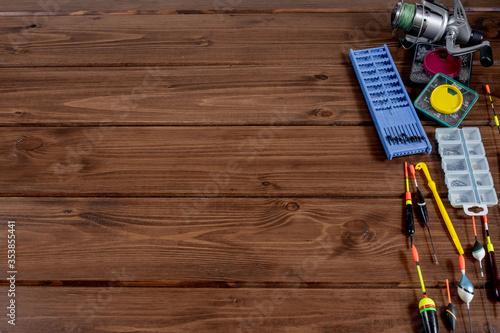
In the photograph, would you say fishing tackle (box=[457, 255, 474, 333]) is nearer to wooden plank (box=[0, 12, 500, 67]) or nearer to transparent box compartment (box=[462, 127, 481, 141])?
transparent box compartment (box=[462, 127, 481, 141])

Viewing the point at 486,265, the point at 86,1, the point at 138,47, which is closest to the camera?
the point at 486,265

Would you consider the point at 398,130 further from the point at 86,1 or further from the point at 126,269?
the point at 86,1

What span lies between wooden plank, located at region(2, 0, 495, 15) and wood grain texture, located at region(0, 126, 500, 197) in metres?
0.47

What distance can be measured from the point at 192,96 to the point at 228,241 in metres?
0.44

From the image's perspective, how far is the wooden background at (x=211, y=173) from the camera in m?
0.91

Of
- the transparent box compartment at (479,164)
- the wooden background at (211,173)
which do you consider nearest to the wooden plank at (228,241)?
the wooden background at (211,173)

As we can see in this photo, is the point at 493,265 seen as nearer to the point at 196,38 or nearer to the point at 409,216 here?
the point at 409,216

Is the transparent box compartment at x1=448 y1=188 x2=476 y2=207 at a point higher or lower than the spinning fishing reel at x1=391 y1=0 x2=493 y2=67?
lower

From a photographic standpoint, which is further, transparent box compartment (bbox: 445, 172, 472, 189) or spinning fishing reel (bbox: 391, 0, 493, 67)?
spinning fishing reel (bbox: 391, 0, 493, 67)

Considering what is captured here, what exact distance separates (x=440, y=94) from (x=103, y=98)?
924 mm

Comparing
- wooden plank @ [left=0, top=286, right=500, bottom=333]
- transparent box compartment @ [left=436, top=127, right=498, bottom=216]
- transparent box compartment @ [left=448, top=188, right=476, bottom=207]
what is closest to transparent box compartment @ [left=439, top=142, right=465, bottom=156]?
transparent box compartment @ [left=436, top=127, right=498, bottom=216]

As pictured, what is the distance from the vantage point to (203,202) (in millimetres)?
1007

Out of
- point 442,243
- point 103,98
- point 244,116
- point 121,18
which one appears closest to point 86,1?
point 121,18

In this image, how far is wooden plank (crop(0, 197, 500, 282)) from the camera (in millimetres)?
927
